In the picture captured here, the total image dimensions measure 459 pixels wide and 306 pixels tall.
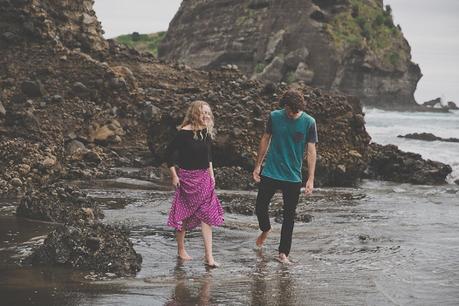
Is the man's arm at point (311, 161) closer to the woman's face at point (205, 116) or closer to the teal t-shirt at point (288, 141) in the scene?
the teal t-shirt at point (288, 141)

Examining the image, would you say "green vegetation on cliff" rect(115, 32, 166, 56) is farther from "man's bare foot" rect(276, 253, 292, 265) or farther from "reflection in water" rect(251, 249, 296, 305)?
"reflection in water" rect(251, 249, 296, 305)

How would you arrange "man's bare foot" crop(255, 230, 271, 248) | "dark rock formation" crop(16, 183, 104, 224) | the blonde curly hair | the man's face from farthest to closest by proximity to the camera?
"dark rock formation" crop(16, 183, 104, 224) < "man's bare foot" crop(255, 230, 271, 248) < the man's face < the blonde curly hair

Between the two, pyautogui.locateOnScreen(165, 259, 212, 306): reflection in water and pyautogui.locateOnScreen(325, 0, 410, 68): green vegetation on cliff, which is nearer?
pyautogui.locateOnScreen(165, 259, 212, 306): reflection in water

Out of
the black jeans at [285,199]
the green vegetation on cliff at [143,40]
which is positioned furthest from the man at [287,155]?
the green vegetation on cliff at [143,40]

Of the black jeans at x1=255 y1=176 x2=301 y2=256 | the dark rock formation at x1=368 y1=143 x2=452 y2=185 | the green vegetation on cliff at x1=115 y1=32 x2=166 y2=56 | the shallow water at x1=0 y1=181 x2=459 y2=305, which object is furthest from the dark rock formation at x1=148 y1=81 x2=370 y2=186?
the green vegetation on cliff at x1=115 y1=32 x2=166 y2=56

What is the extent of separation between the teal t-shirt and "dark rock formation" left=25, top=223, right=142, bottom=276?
1865mm

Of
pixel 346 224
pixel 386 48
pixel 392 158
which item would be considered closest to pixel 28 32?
pixel 392 158

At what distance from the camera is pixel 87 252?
6.71m

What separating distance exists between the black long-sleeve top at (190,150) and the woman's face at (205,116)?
0.10 meters

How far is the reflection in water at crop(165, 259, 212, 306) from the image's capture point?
18.6 feet

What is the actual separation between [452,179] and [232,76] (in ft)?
23.5

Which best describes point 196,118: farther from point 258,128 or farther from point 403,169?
point 403,169

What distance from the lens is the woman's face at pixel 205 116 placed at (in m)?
7.23

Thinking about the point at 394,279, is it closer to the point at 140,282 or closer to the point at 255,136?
the point at 140,282
